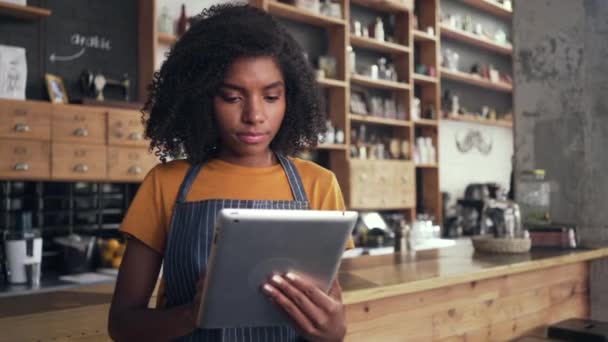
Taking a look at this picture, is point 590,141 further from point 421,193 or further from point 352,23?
point 421,193

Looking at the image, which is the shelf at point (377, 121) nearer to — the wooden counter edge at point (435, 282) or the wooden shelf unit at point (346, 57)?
the wooden shelf unit at point (346, 57)

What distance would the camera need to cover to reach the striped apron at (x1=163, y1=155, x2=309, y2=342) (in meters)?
1.08

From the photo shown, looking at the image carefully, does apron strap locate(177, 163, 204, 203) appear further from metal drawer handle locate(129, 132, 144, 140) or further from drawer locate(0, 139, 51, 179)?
metal drawer handle locate(129, 132, 144, 140)

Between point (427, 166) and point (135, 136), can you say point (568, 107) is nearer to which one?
point (135, 136)

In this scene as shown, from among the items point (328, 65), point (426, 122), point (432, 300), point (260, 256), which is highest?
point (328, 65)

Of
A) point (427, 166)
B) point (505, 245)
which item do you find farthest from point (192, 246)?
point (427, 166)

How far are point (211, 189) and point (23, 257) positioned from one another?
2463 millimetres

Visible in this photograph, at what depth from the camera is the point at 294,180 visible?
3.85ft

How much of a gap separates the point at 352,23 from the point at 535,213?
10.7 feet

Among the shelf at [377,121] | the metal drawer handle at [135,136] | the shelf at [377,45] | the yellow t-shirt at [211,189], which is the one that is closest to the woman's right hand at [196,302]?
the yellow t-shirt at [211,189]

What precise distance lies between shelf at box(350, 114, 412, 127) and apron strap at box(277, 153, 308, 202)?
4.42 metres

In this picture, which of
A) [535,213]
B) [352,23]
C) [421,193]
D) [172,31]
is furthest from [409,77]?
[535,213]

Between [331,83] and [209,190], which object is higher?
[331,83]

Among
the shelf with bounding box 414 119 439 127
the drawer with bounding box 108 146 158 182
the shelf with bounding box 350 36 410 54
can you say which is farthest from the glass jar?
the shelf with bounding box 414 119 439 127
